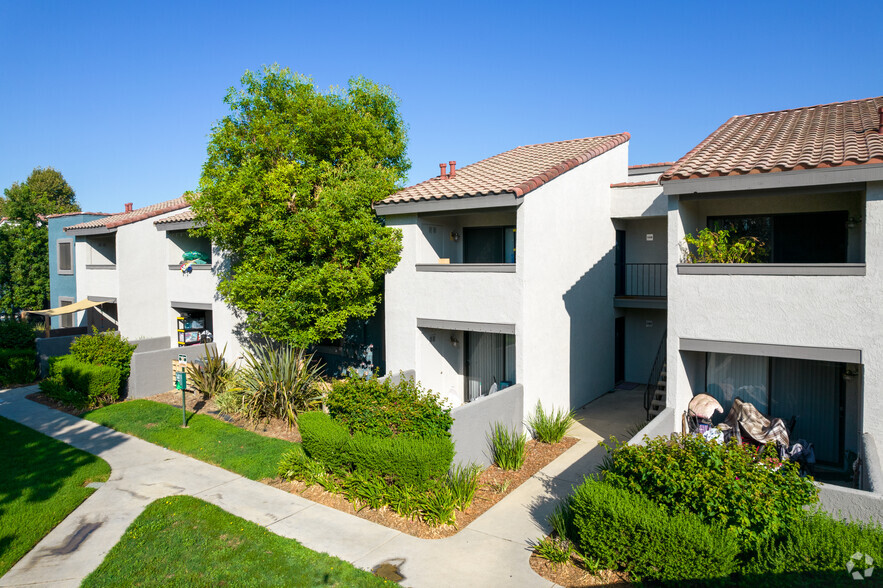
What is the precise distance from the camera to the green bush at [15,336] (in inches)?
795

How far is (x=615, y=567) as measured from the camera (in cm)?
680

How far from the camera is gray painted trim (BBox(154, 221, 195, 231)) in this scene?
18575mm

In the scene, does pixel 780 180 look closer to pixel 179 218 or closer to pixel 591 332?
pixel 591 332

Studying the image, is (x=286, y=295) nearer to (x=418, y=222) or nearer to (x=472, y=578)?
(x=418, y=222)

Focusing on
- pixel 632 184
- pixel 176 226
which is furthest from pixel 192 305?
pixel 632 184

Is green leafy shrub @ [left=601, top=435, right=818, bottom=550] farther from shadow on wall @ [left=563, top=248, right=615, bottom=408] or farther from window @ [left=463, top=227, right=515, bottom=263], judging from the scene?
window @ [left=463, top=227, right=515, bottom=263]

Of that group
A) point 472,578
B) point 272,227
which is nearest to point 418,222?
point 272,227

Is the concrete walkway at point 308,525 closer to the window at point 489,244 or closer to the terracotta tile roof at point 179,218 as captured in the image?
the window at point 489,244

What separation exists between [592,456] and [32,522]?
9622 mm

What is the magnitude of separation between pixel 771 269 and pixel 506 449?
5.49 m

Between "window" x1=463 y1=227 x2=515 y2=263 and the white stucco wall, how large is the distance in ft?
15.5

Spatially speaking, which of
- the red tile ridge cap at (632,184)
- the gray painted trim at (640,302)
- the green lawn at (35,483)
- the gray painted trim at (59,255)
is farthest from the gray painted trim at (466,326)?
the gray painted trim at (59,255)

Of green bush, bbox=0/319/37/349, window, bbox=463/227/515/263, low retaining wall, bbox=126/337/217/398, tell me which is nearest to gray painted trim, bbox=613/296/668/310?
window, bbox=463/227/515/263

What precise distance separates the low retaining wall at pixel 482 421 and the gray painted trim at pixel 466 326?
49.1 inches
